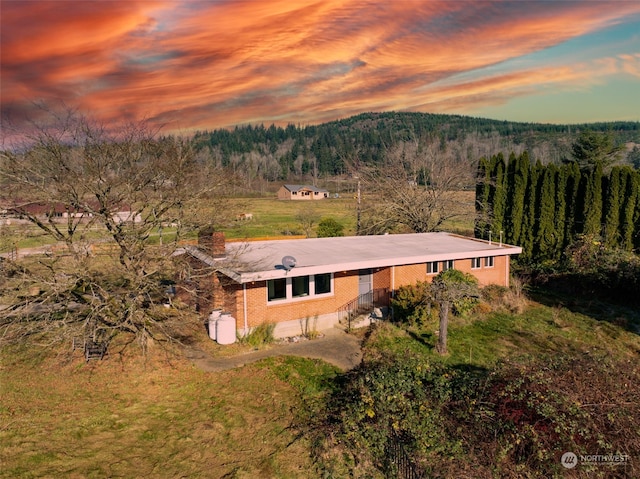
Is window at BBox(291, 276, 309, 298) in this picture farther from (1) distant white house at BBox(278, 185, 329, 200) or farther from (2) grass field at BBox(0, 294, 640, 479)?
(1) distant white house at BBox(278, 185, 329, 200)

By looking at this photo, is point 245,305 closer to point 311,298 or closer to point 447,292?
point 311,298

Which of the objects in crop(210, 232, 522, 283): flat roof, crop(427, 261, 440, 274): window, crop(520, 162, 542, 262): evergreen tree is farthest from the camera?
crop(520, 162, 542, 262): evergreen tree

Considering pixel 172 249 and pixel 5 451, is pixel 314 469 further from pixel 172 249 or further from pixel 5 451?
pixel 172 249

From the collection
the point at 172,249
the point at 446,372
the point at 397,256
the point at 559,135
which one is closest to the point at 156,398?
the point at 172,249

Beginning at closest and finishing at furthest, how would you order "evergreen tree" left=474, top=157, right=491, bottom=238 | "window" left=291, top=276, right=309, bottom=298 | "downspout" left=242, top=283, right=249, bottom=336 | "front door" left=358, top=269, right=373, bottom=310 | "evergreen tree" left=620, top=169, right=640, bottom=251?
"downspout" left=242, top=283, right=249, bottom=336, "window" left=291, top=276, right=309, bottom=298, "front door" left=358, top=269, right=373, bottom=310, "evergreen tree" left=620, top=169, right=640, bottom=251, "evergreen tree" left=474, top=157, right=491, bottom=238

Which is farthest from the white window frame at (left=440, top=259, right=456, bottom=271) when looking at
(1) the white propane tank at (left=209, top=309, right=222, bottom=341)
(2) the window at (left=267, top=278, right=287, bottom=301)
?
(1) the white propane tank at (left=209, top=309, right=222, bottom=341)

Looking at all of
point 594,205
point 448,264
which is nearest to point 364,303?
point 448,264
